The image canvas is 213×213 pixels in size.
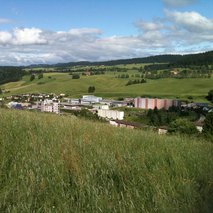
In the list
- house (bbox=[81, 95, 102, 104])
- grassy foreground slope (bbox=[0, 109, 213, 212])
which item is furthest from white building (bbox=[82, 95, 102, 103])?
grassy foreground slope (bbox=[0, 109, 213, 212])

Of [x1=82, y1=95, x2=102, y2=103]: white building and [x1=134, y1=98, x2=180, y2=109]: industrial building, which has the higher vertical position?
[x1=134, y1=98, x2=180, y2=109]: industrial building

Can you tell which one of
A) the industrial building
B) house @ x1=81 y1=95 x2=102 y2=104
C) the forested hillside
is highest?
the forested hillside

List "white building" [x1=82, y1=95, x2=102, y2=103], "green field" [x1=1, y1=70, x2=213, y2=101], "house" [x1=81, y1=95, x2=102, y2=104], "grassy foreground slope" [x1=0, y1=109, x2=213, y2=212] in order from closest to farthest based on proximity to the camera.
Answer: "grassy foreground slope" [x1=0, y1=109, x2=213, y2=212]
"house" [x1=81, y1=95, x2=102, y2=104]
"white building" [x1=82, y1=95, x2=102, y2=103]
"green field" [x1=1, y1=70, x2=213, y2=101]

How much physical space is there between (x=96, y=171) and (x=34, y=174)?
2.15 ft

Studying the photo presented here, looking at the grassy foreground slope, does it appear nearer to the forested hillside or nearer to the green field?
the green field

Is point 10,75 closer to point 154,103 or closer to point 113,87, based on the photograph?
point 113,87

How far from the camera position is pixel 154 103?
350ft

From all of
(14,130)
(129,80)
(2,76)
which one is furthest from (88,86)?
(14,130)

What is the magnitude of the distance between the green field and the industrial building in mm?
14007

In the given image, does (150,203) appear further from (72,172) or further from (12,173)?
(12,173)

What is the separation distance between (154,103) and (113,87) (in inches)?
1843

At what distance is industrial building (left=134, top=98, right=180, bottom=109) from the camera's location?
10206cm

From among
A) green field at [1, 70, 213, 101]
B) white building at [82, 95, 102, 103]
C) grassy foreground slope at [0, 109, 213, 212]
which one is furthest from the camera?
green field at [1, 70, 213, 101]

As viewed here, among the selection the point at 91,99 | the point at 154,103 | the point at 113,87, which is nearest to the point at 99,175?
the point at 154,103
